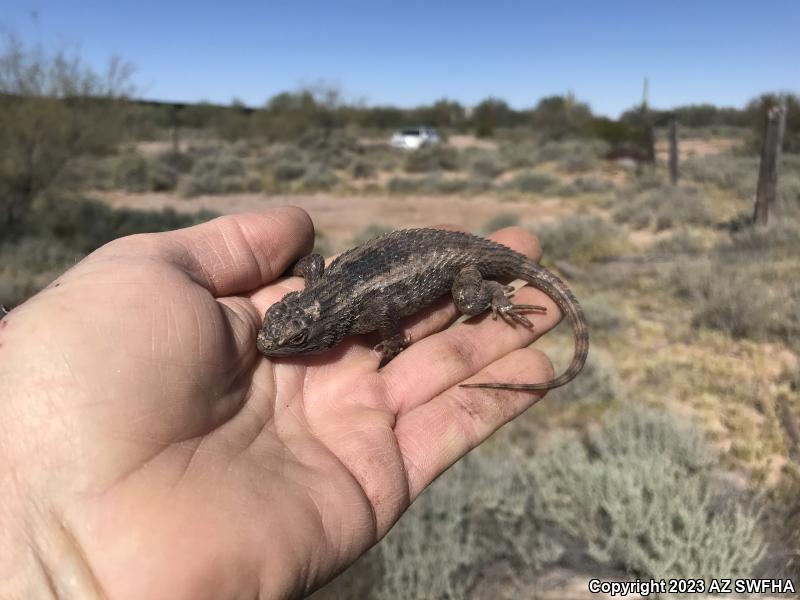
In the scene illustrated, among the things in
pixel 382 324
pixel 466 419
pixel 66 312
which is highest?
pixel 66 312

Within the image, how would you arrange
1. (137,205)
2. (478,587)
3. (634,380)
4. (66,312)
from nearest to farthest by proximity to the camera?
1. (66,312)
2. (478,587)
3. (634,380)
4. (137,205)

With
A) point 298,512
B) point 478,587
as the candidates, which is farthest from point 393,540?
point 298,512

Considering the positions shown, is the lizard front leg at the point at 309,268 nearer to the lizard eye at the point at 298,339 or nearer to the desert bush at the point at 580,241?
the lizard eye at the point at 298,339

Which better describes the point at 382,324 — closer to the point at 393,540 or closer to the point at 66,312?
the point at 393,540

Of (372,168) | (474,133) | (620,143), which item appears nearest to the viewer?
(372,168)

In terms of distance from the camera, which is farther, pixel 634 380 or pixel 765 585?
pixel 634 380

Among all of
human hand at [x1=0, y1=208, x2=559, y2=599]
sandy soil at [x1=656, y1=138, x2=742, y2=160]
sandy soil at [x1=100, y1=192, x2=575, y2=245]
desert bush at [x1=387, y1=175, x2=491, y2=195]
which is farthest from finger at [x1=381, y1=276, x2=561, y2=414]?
sandy soil at [x1=656, y1=138, x2=742, y2=160]

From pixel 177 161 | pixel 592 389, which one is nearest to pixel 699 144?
pixel 177 161
